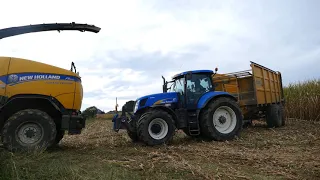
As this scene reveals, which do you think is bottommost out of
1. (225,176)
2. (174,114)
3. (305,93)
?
(225,176)

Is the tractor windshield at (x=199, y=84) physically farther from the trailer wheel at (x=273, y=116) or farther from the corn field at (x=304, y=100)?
the corn field at (x=304, y=100)

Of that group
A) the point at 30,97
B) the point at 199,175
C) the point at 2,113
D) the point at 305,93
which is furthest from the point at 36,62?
the point at 305,93

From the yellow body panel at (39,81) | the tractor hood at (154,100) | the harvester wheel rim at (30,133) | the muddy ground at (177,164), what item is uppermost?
the yellow body panel at (39,81)

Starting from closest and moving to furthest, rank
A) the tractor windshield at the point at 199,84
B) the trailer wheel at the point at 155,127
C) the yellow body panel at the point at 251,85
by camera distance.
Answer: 1. the trailer wheel at the point at 155,127
2. the tractor windshield at the point at 199,84
3. the yellow body panel at the point at 251,85

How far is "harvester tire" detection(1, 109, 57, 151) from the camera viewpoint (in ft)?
23.0

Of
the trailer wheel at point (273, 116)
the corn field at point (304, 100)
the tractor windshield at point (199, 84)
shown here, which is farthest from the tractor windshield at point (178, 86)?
the corn field at point (304, 100)

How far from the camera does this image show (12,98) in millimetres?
7312

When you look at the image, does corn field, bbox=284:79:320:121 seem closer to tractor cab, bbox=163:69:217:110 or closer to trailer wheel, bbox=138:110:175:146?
tractor cab, bbox=163:69:217:110

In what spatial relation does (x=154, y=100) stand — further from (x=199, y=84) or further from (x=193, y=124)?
(x=199, y=84)

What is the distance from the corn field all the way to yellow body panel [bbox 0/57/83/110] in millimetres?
11338

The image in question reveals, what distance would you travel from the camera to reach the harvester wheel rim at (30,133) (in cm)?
721

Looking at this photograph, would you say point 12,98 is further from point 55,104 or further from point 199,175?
point 199,175

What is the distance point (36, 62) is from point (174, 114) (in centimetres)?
384

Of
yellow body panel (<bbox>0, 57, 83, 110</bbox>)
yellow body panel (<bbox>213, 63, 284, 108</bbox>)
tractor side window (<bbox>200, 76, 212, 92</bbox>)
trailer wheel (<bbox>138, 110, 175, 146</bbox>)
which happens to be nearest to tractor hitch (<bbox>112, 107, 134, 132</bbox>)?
trailer wheel (<bbox>138, 110, 175, 146</bbox>)
